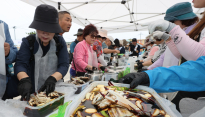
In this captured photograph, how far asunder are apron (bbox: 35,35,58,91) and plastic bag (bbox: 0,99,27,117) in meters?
0.38

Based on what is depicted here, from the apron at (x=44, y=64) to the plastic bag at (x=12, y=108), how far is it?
380 millimetres

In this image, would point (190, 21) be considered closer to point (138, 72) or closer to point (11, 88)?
point (138, 72)

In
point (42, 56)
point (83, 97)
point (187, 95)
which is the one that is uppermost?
point (42, 56)

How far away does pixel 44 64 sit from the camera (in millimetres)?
1190

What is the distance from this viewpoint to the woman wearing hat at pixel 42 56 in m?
1.01

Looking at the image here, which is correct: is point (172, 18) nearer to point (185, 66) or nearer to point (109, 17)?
point (185, 66)

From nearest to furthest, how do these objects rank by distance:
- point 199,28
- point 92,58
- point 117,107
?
point 117,107 < point 199,28 < point 92,58

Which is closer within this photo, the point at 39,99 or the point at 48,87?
the point at 39,99

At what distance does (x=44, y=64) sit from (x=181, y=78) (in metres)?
1.25

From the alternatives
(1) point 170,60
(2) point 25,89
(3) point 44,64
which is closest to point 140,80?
(2) point 25,89

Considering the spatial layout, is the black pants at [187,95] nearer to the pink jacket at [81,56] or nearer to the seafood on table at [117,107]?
the seafood on table at [117,107]

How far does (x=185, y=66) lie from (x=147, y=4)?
635cm

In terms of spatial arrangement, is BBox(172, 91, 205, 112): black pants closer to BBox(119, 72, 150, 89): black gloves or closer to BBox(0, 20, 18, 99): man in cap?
BBox(119, 72, 150, 89): black gloves

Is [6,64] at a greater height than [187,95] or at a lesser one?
greater
